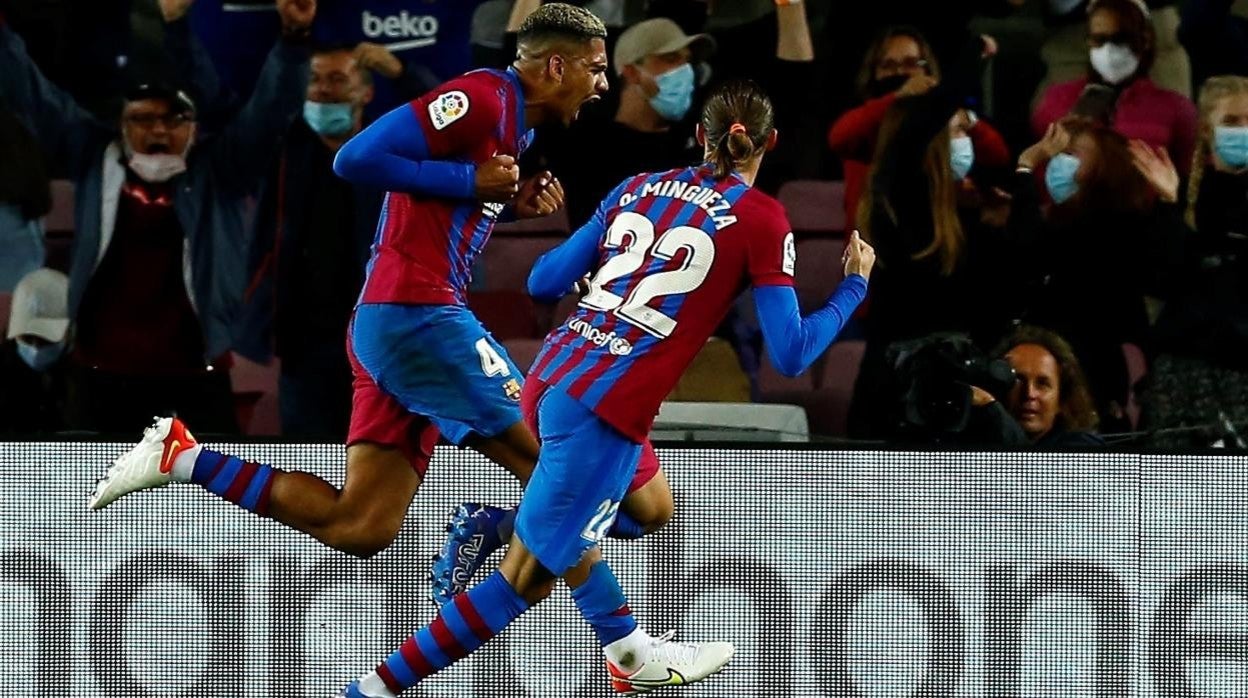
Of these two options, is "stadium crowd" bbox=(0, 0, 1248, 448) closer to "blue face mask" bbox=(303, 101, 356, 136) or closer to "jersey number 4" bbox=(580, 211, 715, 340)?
"blue face mask" bbox=(303, 101, 356, 136)

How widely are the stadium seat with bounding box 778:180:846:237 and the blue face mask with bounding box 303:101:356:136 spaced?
1.57m

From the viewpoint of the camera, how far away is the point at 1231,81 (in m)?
6.93

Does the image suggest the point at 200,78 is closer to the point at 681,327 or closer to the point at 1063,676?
the point at 681,327

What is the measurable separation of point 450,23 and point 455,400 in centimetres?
249

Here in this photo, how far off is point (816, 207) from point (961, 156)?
0.54 metres

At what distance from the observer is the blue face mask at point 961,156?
6879 mm

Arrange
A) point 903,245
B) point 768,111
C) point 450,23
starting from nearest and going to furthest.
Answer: point 768,111 < point 903,245 < point 450,23

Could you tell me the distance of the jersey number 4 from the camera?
15.8 ft

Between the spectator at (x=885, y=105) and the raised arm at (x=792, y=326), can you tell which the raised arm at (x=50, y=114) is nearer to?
the spectator at (x=885, y=105)

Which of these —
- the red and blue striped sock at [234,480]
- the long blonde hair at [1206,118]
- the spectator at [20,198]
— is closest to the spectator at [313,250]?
the spectator at [20,198]

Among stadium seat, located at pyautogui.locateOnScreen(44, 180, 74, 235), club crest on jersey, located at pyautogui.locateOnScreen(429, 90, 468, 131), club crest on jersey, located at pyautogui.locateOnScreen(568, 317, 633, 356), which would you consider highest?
club crest on jersey, located at pyautogui.locateOnScreen(429, 90, 468, 131)

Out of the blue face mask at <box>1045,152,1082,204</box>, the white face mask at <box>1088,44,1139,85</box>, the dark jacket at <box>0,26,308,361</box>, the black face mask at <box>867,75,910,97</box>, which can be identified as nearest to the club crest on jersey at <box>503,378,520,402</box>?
the dark jacket at <box>0,26,308,361</box>

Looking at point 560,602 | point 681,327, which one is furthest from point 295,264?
point 681,327

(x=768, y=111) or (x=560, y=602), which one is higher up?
(x=768, y=111)
